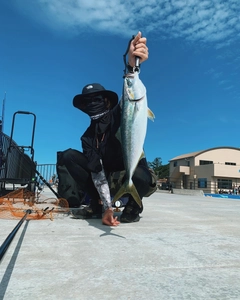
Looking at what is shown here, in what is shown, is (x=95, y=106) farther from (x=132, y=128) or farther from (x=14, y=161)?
(x=14, y=161)

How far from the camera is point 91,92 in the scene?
10.3 feet

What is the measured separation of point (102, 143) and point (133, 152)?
29.2 inches

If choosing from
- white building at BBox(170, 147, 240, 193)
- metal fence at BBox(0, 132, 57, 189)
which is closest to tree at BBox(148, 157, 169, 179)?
white building at BBox(170, 147, 240, 193)

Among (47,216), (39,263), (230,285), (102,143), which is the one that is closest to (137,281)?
(230,285)

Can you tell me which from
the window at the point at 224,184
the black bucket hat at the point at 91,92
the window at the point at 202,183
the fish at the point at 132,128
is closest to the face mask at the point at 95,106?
the black bucket hat at the point at 91,92

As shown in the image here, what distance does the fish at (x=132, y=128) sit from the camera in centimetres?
243

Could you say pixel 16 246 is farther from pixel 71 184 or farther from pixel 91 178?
pixel 71 184

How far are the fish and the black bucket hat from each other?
697 millimetres

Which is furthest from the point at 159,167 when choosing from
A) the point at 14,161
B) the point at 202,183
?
the point at 14,161

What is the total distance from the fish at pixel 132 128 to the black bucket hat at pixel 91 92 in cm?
70

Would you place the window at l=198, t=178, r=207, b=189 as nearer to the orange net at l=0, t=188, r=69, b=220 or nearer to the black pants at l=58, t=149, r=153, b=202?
the orange net at l=0, t=188, r=69, b=220

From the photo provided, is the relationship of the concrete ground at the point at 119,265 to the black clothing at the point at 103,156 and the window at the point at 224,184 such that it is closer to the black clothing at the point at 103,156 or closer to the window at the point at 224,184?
the black clothing at the point at 103,156

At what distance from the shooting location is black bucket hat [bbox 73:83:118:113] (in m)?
Result: 3.17

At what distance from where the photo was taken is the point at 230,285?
1259mm
